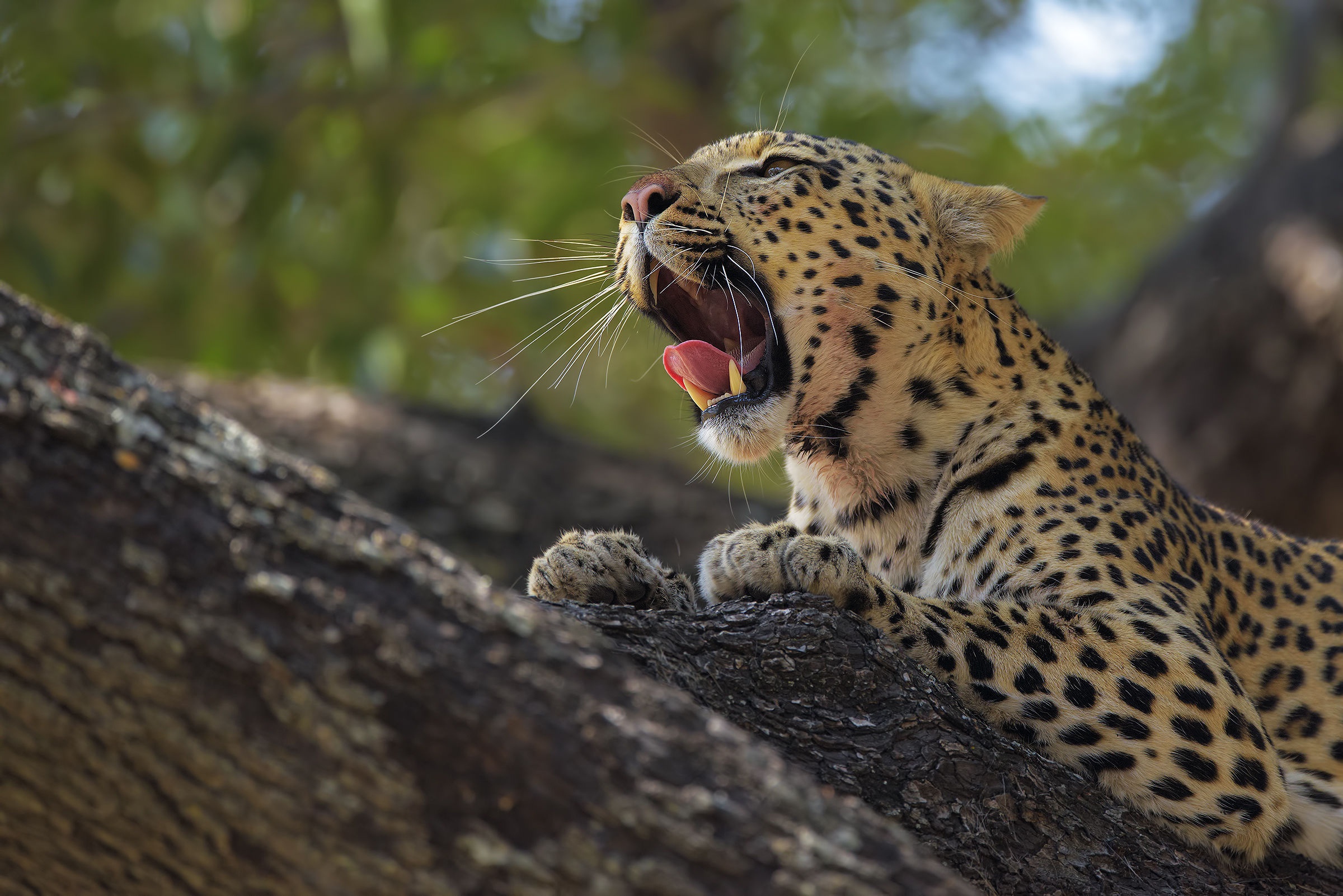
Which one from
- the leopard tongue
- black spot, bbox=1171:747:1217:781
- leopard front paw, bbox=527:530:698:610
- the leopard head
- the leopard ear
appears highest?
the leopard ear

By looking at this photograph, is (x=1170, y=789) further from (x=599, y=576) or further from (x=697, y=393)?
(x=697, y=393)

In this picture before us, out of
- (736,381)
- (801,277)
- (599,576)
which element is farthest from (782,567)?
(801,277)

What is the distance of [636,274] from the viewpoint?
5.55 meters

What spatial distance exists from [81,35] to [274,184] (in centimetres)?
171

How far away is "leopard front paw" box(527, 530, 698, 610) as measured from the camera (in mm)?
4336

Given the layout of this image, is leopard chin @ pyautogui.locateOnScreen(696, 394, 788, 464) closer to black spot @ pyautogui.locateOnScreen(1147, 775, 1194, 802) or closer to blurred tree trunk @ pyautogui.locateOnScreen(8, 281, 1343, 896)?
black spot @ pyautogui.locateOnScreen(1147, 775, 1194, 802)

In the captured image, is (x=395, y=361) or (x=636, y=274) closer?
(x=636, y=274)

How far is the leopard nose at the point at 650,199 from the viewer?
549cm

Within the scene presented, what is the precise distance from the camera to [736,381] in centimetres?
542

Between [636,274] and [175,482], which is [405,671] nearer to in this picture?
[175,482]

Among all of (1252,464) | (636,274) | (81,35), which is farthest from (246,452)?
(1252,464)

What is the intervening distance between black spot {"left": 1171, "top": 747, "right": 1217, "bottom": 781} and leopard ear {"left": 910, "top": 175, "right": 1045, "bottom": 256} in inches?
90.6

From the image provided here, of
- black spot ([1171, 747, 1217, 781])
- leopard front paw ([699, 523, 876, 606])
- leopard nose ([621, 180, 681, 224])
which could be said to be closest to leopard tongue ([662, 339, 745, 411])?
leopard nose ([621, 180, 681, 224])

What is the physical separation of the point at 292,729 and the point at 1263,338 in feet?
42.2
